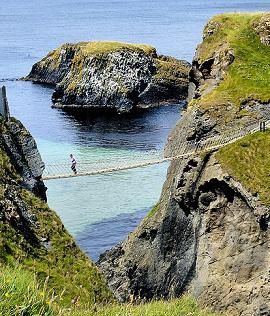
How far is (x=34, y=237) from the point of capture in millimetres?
23375

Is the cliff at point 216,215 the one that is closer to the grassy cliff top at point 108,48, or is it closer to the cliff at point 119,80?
the cliff at point 119,80

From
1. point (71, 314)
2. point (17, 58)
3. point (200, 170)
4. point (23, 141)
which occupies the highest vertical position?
point (71, 314)

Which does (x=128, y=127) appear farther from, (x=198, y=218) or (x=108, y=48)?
(x=198, y=218)

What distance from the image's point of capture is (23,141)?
29312 millimetres

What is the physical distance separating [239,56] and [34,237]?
25.3 meters

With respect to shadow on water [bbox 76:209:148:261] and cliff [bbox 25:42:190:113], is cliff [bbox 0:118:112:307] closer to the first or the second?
shadow on water [bbox 76:209:148:261]

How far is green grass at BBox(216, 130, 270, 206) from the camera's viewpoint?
3130 centimetres

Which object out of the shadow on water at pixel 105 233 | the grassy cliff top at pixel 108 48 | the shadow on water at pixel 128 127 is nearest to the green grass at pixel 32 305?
the shadow on water at pixel 105 233

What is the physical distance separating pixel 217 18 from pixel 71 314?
40.5 m

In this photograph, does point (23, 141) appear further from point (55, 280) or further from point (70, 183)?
point (70, 183)

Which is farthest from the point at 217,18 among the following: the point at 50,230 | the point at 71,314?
the point at 71,314

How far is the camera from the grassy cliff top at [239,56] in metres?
39.5

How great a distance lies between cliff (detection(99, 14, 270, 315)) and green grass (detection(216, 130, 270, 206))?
5cm

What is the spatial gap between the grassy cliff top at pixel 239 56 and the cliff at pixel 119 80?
4602 cm
